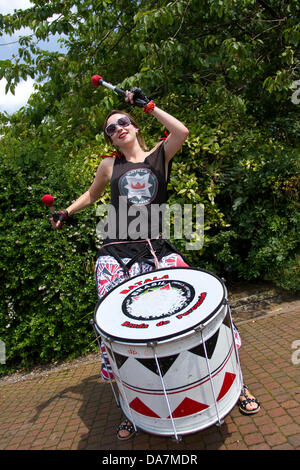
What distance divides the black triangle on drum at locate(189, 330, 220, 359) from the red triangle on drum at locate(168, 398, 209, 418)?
241 millimetres

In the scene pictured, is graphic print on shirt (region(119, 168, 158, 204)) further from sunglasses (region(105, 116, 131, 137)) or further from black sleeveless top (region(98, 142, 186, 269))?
sunglasses (region(105, 116, 131, 137))

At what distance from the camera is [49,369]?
12.8 ft

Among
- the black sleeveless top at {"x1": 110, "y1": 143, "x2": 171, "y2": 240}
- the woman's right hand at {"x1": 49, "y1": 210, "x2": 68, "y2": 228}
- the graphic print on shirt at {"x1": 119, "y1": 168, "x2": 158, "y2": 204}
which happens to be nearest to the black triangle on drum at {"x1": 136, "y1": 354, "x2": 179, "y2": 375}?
the black sleeveless top at {"x1": 110, "y1": 143, "x2": 171, "y2": 240}

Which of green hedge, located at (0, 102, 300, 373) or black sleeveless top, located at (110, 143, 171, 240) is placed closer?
black sleeveless top, located at (110, 143, 171, 240)

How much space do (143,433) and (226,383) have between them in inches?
21.2

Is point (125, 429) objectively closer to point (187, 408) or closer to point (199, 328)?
point (187, 408)

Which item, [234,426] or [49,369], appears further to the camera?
[49,369]

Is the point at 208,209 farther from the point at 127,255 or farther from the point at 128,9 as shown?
the point at 128,9

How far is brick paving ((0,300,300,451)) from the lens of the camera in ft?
7.02

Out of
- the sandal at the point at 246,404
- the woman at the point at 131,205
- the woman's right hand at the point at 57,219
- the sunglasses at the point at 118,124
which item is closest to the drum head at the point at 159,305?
the woman at the point at 131,205

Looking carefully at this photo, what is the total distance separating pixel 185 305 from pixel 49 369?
2870mm

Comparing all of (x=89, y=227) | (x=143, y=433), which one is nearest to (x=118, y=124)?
(x=89, y=227)

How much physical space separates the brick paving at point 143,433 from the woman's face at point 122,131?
193 cm
